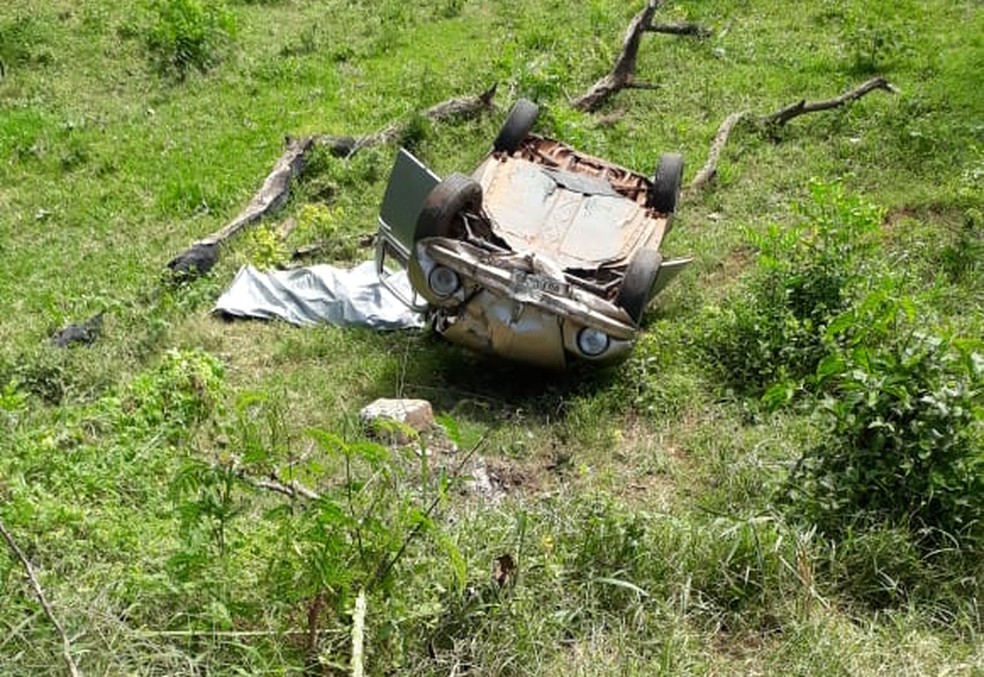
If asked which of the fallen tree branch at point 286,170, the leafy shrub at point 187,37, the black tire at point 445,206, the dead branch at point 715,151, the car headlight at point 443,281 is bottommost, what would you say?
the dead branch at point 715,151

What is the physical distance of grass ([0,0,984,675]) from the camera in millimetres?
3787

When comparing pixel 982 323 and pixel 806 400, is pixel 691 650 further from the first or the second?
pixel 982 323

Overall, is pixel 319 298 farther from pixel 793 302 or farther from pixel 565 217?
pixel 793 302

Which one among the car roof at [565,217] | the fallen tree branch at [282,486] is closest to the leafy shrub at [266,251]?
the car roof at [565,217]

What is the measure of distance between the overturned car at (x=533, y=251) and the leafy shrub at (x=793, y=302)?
57 centimetres

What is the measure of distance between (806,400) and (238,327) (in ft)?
14.1

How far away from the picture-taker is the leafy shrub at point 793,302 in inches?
273

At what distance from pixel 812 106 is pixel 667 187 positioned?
3880 millimetres

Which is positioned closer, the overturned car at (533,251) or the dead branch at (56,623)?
the dead branch at (56,623)

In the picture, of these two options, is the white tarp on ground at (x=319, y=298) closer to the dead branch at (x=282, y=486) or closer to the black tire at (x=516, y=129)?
the black tire at (x=516, y=129)

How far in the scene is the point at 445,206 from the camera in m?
7.21

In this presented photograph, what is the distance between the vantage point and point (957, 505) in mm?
4609

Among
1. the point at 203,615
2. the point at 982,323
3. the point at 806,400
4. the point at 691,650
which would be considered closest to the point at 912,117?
the point at 982,323

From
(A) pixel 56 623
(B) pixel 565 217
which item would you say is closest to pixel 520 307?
(B) pixel 565 217
